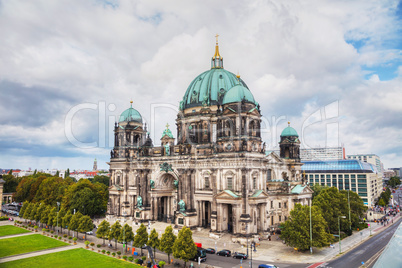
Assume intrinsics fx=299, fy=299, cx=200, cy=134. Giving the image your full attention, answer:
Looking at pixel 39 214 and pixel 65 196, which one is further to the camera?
pixel 65 196

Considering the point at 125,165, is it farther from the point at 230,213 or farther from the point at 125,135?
the point at 230,213

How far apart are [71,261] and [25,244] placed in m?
19.8

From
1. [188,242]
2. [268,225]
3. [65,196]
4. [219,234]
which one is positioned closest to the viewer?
[188,242]

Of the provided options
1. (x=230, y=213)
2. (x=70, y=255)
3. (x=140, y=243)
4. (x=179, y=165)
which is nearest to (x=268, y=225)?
(x=230, y=213)

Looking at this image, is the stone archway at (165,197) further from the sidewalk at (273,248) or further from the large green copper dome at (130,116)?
the large green copper dome at (130,116)

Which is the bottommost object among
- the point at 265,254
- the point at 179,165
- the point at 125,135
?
the point at 265,254

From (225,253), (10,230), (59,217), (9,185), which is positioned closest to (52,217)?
(59,217)

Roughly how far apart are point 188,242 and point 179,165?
31.0 metres

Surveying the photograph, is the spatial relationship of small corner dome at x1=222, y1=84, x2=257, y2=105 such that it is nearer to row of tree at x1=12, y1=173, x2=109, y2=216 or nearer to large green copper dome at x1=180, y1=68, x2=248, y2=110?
large green copper dome at x1=180, y1=68, x2=248, y2=110

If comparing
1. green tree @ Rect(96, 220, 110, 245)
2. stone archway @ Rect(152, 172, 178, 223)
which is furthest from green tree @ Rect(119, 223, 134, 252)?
stone archway @ Rect(152, 172, 178, 223)

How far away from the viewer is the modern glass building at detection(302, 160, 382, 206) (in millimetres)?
126762

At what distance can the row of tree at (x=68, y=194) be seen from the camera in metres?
92.5

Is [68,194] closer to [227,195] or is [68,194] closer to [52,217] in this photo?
[52,217]

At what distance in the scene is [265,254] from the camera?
5444cm
